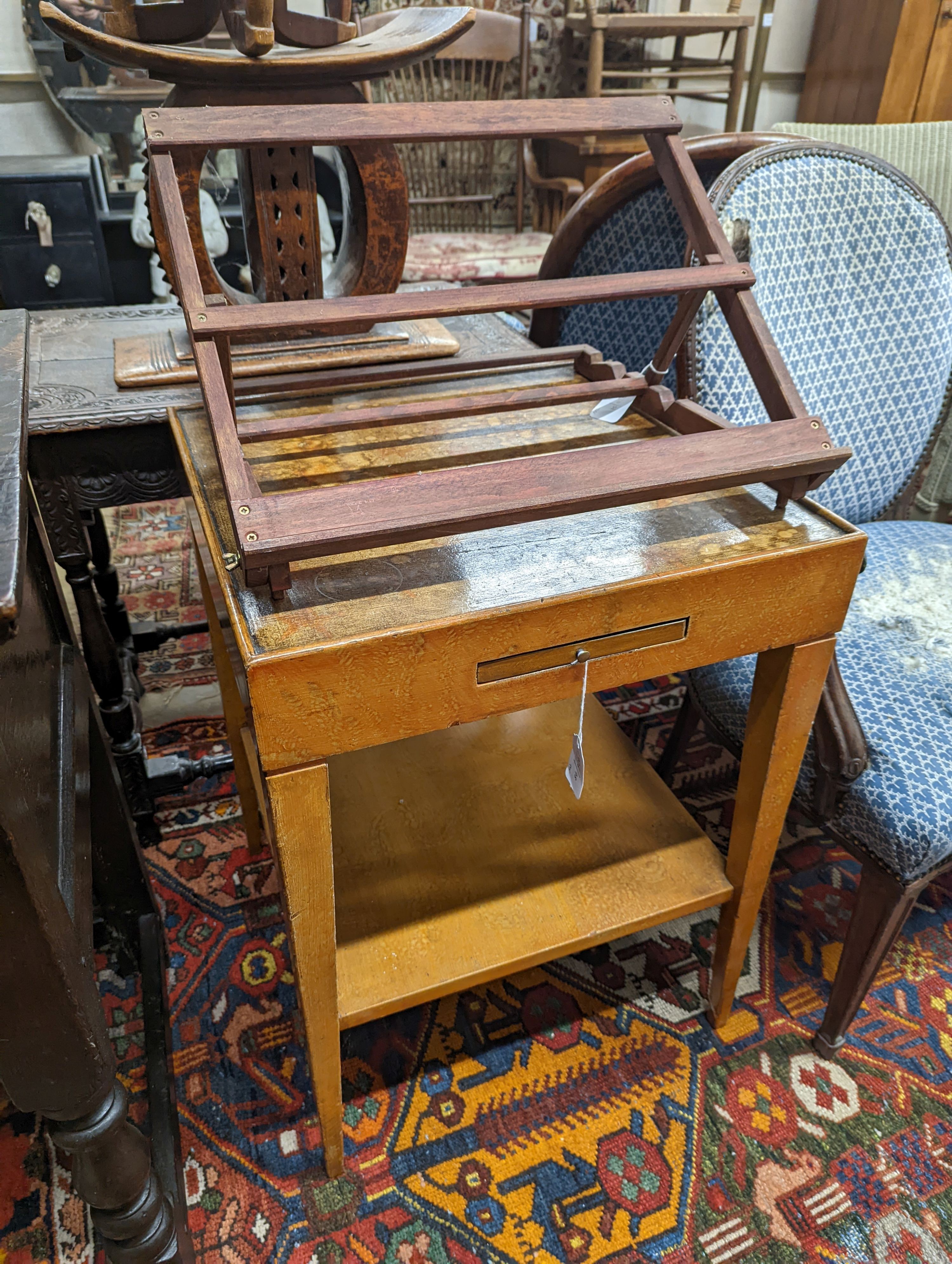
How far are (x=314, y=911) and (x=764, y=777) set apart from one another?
57 cm

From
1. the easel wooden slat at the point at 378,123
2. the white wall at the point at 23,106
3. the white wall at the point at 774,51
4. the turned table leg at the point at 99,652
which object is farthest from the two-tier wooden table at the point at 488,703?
the white wall at the point at 774,51

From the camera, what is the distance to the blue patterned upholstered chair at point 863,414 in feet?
3.42

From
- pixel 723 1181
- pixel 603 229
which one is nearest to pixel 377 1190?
pixel 723 1181

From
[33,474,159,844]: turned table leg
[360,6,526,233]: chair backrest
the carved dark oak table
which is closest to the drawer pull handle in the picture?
[360,6,526,233]: chair backrest

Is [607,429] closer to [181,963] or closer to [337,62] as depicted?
[337,62]

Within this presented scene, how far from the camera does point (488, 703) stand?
81cm

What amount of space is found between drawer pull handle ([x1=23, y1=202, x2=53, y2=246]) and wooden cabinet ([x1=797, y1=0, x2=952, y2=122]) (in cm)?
320

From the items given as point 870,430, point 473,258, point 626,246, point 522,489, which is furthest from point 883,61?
point 522,489

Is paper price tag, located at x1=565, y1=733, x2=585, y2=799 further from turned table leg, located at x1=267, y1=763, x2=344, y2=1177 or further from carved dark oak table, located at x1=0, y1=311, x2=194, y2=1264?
carved dark oak table, located at x1=0, y1=311, x2=194, y2=1264

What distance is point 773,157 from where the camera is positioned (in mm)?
1279

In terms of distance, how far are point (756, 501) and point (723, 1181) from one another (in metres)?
0.90

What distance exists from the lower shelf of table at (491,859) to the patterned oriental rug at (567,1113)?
0.95ft

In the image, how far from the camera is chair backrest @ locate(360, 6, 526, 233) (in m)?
3.43

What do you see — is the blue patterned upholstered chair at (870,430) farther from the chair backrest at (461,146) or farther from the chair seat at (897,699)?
the chair backrest at (461,146)
